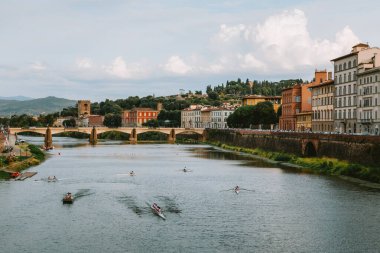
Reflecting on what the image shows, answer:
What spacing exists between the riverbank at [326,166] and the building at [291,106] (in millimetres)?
17040

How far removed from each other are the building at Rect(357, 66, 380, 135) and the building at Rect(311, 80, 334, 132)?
1022cm

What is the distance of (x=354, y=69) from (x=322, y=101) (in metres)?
13.5

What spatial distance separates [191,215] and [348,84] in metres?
46.5

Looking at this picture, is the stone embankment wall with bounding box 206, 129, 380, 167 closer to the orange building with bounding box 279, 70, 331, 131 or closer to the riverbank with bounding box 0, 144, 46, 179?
the orange building with bounding box 279, 70, 331, 131

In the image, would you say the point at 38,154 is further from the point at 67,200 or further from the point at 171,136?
the point at 171,136

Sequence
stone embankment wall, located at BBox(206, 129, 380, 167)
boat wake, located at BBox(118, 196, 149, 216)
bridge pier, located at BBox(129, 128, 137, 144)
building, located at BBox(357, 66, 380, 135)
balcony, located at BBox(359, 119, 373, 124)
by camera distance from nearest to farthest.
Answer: boat wake, located at BBox(118, 196, 149, 216) < stone embankment wall, located at BBox(206, 129, 380, 167) < building, located at BBox(357, 66, 380, 135) < balcony, located at BBox(359, 119, 373, 124) < bridge pier, located at BBox(129, 128, 137, 144)

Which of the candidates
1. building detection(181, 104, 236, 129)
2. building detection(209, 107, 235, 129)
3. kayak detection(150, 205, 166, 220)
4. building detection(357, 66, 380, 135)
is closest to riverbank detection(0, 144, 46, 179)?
kayak detection(150, 205, 166, 220)

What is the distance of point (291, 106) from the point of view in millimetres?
105062

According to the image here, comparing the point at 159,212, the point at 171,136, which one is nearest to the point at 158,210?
the point at 159,212

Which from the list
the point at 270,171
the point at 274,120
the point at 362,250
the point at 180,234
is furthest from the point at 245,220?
the point at 274,120

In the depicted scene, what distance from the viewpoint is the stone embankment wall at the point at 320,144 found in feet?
182

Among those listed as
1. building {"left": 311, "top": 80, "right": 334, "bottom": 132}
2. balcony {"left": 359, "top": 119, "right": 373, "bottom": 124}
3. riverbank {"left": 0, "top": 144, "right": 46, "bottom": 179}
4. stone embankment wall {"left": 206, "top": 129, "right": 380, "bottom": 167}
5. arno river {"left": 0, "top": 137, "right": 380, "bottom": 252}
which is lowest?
arno river {"left": 0, "top": 137, "right": 380, "bottom": 252}

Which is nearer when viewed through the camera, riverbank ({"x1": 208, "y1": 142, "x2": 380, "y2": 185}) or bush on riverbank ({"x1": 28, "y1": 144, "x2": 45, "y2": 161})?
riverbank ({"x1": 208, "y1": 142, "x2": 380, "y2": 185})

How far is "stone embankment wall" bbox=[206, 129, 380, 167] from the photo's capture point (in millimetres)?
55531
